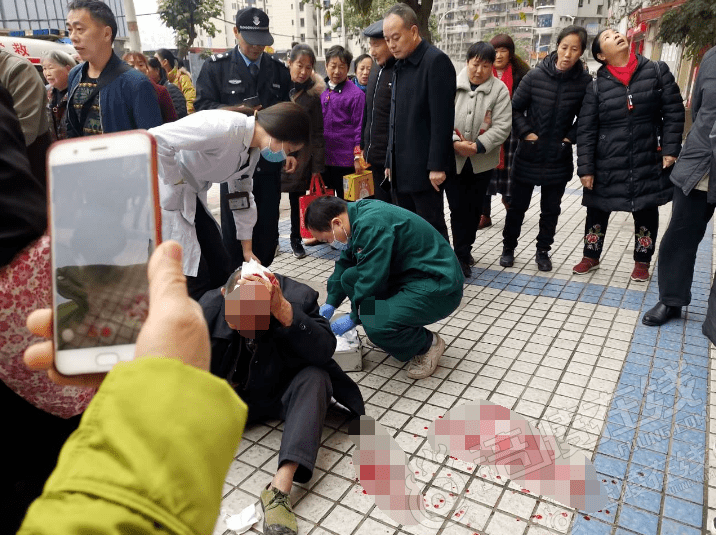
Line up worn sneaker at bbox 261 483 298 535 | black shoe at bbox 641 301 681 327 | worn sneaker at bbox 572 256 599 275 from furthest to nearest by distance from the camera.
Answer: worn sneaker at bbox 572 256 599 275, black shoe at bbox 641 301 681 327, worn sneaker at bbox 261 483 298 535

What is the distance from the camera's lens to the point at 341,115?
5.53 m

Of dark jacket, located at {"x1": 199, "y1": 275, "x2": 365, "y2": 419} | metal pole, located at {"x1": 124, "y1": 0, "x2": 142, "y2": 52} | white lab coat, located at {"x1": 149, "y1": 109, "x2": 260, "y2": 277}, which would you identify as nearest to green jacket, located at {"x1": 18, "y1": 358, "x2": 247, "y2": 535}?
dark jacket, located at {"x1": 199, "y1": 275, "x2": 365, "y2": 419}

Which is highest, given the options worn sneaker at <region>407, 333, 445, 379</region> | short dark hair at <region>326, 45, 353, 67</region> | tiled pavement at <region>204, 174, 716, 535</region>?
short dark hair at <region>326, 45, 353, 67</region>

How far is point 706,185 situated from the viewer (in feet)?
11.0

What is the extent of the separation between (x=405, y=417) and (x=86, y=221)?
7.62 ft

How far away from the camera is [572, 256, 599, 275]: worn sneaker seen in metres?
4.82

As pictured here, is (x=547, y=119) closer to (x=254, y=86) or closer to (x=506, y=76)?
(x=506, y=76)

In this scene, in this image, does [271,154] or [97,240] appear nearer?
[97,240]

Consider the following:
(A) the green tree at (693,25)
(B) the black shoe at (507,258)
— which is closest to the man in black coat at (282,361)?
(B) the black shoe at (507,258)

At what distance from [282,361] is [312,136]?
3.34m

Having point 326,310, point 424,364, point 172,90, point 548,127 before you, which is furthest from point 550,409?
point 172,90

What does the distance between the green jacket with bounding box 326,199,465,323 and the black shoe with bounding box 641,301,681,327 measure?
5.12 feet

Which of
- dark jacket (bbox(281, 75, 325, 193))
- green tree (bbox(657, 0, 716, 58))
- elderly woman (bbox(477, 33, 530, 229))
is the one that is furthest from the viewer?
green tree (bbox(657, 0, 716, 58))

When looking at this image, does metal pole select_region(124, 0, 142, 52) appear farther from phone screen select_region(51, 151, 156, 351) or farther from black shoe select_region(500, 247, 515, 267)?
phone screen select_region(51, 151, 156, 351)
